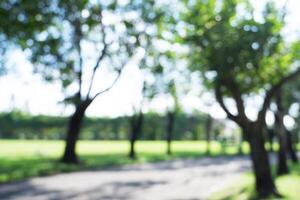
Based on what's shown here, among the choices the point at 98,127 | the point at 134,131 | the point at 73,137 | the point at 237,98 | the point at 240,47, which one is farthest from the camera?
the point at 98,127

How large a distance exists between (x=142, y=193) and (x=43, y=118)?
6605 centimetres

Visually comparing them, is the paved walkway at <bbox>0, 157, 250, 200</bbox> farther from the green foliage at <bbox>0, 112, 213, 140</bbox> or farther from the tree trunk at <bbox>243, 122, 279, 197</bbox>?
the green foliage at <bbox>0, 112, 213, 140</bbox>

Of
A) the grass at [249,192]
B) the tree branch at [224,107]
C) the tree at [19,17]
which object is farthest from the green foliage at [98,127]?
the tree at [19,17]

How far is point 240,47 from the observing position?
14.2 metres

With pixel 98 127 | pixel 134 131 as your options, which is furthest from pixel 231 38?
pixel 98 127

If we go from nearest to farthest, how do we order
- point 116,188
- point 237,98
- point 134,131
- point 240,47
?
point 240,47, point 237,98, point 116,188, point 134,131

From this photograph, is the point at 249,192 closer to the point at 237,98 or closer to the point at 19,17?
the point at 237,98

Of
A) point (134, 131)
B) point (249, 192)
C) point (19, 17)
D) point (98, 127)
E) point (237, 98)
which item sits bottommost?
point (249, 192)

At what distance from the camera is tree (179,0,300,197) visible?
1438cm

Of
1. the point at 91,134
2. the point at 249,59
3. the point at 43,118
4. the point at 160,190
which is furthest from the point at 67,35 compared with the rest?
the point at 91,134

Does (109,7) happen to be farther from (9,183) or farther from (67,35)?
(9,183)

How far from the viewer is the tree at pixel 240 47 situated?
14.4 m

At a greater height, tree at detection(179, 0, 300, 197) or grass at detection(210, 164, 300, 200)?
tree at detection(179, 0, 300, 197)

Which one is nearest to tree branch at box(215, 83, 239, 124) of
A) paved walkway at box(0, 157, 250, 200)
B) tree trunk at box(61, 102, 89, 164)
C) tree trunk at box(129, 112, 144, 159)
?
paved walkway at box(0, 157, 250, 200)
